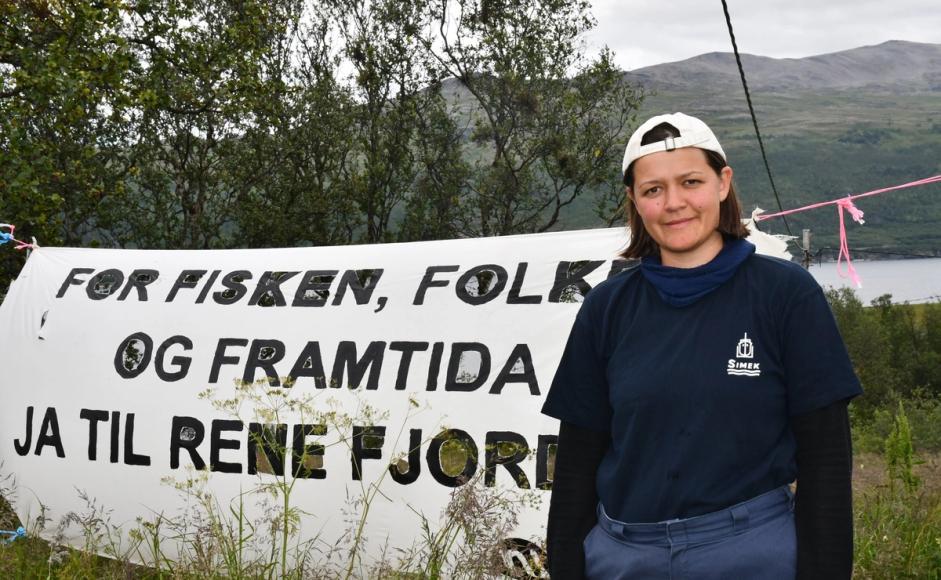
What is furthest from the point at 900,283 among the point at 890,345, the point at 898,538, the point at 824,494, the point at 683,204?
the point at 824,494

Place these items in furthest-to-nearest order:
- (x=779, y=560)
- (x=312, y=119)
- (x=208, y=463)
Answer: (x=312, y=119) < (x=208, y=463) < (x=779, y=560)

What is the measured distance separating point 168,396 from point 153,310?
2.18 ft

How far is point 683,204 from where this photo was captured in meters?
2.22

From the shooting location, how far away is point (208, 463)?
18.8 ft

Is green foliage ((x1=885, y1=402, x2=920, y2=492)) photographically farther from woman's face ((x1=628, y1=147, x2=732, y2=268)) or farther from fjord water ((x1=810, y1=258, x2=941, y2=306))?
fjord water ((x1=810, y1=258, x2=941, y2=306))

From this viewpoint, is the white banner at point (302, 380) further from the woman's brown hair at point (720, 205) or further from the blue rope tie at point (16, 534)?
the woman's brown hair at point (720, 205)

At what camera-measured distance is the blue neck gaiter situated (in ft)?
6.96

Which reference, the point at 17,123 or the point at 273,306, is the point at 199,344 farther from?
the point at 17,123

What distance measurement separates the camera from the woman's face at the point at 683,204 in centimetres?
223

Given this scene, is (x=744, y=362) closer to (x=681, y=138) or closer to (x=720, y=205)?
(x=720, y=205)

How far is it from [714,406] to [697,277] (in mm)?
298

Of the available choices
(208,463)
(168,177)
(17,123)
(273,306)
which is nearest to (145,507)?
(208,463)

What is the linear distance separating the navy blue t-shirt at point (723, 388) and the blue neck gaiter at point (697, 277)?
21 mm

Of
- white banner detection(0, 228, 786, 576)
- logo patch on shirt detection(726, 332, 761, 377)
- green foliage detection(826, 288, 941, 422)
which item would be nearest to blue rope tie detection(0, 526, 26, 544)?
white banner detection(0, 228, 786, 576)
